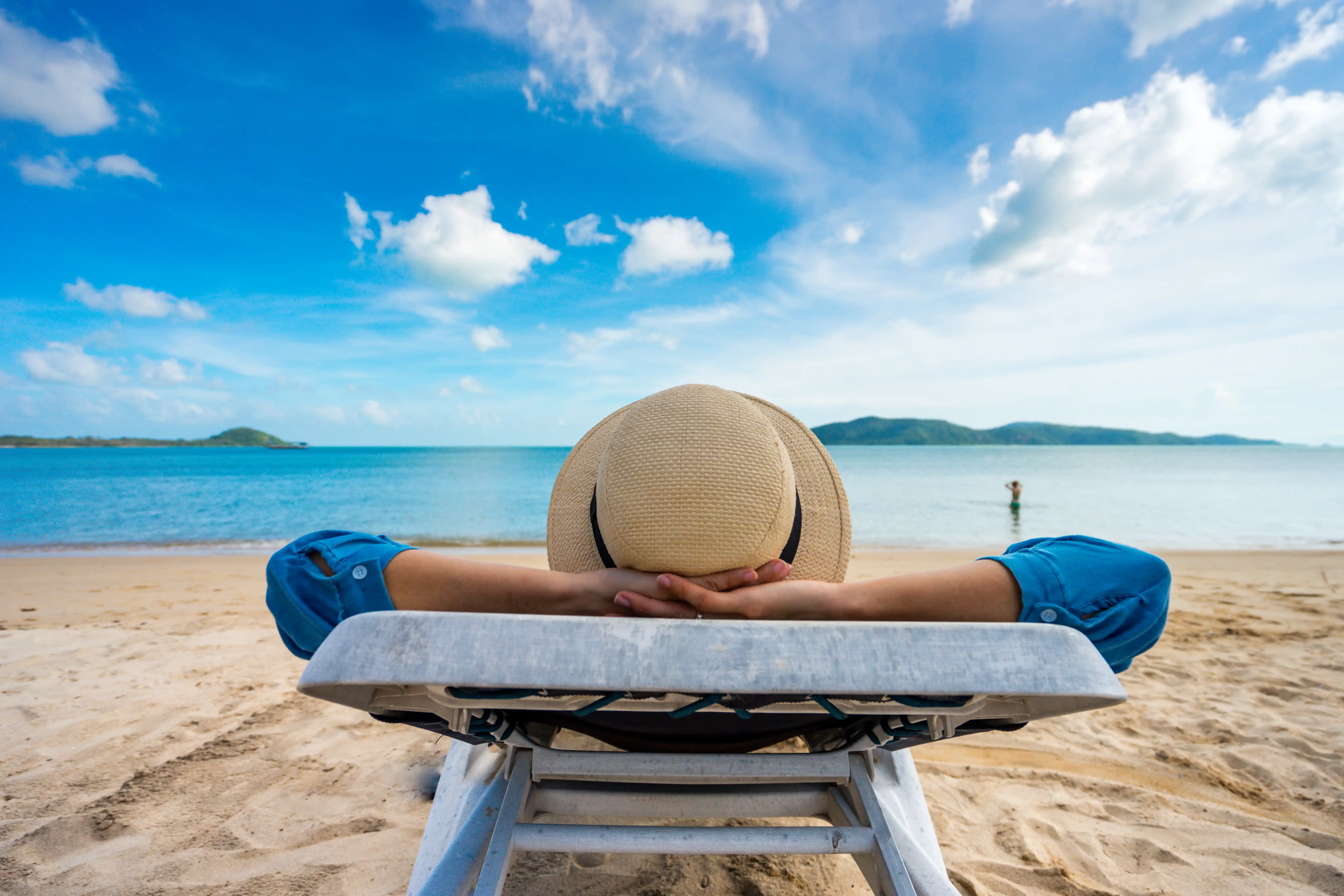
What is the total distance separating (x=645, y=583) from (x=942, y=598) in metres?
0.56

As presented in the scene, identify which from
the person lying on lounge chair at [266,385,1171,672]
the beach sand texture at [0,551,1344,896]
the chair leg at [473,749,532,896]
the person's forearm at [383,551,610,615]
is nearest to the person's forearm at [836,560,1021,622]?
the person lying on lounge chair at [266,385,1171,672]

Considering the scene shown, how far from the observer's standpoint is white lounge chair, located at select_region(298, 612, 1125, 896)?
33.0 inches

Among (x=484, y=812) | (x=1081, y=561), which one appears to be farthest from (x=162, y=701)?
(x=1081, y=561)

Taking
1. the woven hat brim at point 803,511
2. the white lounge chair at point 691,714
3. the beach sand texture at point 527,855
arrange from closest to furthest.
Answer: the white lounge chair at point 691,714 < the woven hat brim at point 803,511 < the beach sand texture at point 527,855

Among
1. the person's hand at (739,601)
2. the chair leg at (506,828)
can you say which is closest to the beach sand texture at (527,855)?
the chair leg at (506,828)

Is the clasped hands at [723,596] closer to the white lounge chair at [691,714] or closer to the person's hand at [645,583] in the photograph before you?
the person's hand at [645,583]

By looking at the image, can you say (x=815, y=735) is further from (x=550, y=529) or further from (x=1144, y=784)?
(x=1144, y=784)

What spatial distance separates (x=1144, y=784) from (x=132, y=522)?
2043 cm

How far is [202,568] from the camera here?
8805mm

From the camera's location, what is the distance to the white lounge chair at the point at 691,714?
0.84 metres

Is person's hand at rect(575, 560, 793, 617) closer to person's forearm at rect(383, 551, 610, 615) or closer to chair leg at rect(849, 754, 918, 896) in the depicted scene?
person's forearm at rect(383, 551, 610, 615)

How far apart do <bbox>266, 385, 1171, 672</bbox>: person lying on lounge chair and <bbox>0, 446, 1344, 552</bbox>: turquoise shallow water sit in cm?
863

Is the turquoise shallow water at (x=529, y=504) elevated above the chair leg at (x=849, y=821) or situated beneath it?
situated beneath

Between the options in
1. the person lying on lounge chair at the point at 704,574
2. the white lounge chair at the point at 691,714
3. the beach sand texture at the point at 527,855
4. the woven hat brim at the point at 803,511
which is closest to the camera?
the white lounge chair at the point at 691,714
